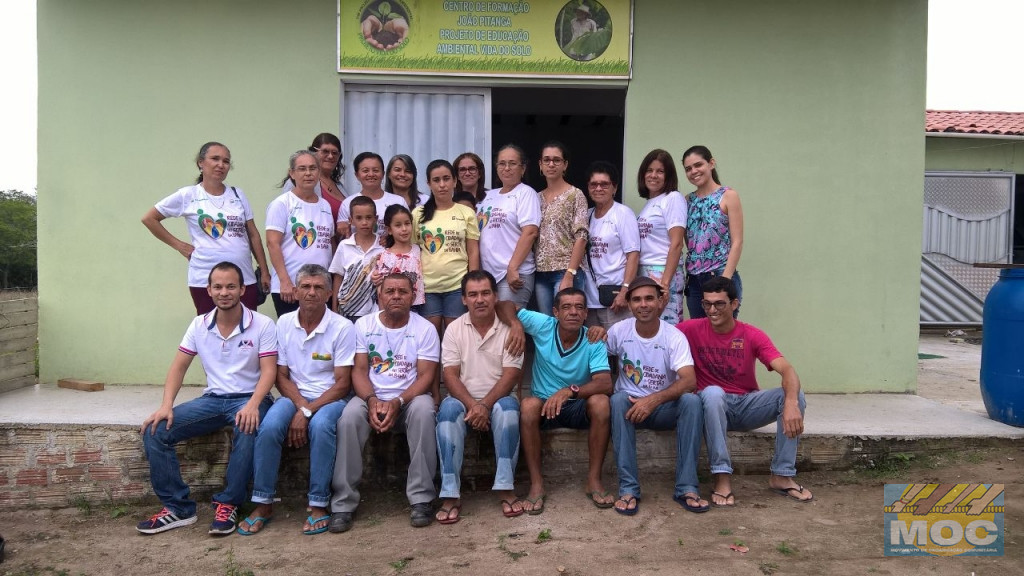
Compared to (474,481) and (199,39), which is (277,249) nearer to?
(474,481)

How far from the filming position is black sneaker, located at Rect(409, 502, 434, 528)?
358cm

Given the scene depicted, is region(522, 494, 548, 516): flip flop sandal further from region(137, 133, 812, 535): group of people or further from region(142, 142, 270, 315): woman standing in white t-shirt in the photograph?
region(142, 142, 270, 315): woman standing in white t-shirt

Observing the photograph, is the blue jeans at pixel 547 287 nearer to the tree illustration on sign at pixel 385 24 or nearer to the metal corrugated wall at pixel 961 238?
the tree illustration on sign at pixel 385 24

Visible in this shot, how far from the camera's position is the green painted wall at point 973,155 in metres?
10.9

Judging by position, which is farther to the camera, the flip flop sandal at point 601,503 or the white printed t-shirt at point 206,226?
the white printed t-shirt at point 206,226

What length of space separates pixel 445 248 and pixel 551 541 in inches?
67.0

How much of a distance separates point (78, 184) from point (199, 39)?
1.36 meters

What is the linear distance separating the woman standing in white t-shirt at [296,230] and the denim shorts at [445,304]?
0.67m

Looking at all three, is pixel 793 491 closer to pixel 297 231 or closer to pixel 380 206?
pixel 380 206

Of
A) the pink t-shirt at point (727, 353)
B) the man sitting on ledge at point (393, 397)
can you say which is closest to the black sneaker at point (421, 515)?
the man sitting on ledge at point (393, 397)

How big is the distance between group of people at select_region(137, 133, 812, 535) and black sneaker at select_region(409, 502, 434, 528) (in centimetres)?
1

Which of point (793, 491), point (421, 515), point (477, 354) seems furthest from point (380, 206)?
point (793, 491)

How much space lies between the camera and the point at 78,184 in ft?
17.2

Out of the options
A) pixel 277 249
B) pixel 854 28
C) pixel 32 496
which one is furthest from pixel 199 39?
pixel 854 28
